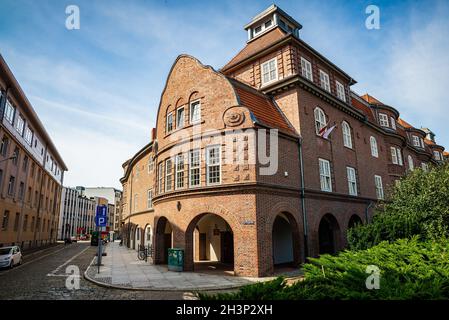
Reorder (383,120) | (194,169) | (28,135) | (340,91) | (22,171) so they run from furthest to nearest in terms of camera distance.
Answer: (28,135), (22,171), (383,120), (340,91), (194,169)

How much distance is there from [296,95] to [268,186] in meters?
6.96

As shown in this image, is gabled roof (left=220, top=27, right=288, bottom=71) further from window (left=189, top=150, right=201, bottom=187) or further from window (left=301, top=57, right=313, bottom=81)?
window (left=189, top=150, right=201, bottom=187)

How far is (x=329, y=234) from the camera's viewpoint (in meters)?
20.9

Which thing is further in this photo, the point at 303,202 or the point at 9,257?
the point at 9,257

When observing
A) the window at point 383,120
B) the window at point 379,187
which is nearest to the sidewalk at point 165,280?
the window at point 379,187

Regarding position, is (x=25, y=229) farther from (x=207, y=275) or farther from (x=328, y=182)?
(x=328, y=182)

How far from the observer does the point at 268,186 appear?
15234mm

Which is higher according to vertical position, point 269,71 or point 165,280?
point 269,71

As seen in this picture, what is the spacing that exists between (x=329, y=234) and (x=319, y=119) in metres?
8.20

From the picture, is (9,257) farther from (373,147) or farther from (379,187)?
(373,147)

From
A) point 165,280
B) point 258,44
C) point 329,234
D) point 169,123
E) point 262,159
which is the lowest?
point 165,280

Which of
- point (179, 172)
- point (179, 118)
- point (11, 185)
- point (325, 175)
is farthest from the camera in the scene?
point (11, 185)

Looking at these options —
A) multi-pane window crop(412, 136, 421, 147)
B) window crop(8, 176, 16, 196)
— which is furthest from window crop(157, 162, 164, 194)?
multi-pane window crop(412, 136, 421, 147)

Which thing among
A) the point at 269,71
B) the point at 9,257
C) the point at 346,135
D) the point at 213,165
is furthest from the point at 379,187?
the point at 9,257
